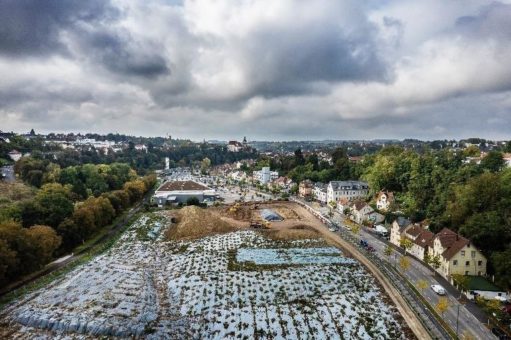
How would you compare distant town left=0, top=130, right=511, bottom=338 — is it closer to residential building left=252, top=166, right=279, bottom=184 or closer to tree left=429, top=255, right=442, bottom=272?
tree left=429, top=255, right=442, bottom=272

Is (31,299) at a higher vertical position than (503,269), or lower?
lower

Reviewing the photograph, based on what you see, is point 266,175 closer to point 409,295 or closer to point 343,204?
point 343,204

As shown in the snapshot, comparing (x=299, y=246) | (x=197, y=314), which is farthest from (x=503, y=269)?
(x=197, y=314)

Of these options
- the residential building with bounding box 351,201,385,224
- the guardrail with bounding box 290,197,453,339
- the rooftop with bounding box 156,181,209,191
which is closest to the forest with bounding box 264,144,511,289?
the residential building with bounding box 351,201,385,224

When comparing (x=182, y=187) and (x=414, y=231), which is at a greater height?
(x=414, y=231)

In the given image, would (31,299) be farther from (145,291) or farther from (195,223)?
(195,223)

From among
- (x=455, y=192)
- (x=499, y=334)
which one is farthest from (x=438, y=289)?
(x=455, y=192)
